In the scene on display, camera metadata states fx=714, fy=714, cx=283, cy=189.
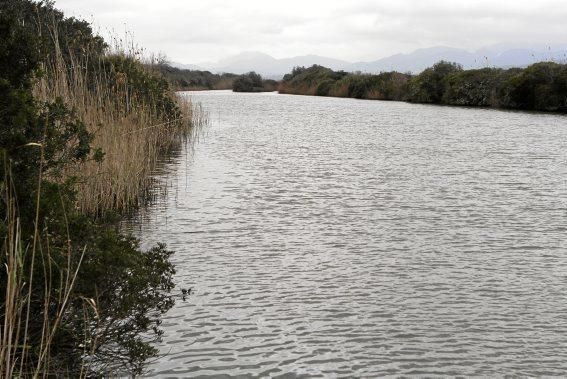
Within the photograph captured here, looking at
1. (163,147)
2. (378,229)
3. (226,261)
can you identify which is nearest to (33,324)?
(226,261)

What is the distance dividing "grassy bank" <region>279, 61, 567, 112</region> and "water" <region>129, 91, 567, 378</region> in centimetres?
1970

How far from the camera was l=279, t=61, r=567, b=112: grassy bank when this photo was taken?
113ft

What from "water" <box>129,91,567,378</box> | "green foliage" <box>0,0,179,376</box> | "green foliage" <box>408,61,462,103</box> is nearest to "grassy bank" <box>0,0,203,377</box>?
"green foliage" <box>0,0,179,376</box>

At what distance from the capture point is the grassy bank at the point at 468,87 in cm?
3450

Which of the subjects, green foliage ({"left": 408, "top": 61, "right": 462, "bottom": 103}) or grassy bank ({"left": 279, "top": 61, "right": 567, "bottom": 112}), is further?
green foliage ({"left": 408, "top": 61, "right": 462, "bottom": 103})

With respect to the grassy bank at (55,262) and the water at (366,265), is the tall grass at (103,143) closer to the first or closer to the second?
the water at (366,265)

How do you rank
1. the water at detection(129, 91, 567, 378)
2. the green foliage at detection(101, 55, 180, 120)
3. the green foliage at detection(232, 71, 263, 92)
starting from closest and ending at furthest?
the water at detection(129, 91, 567, 378), the green foliage at detection(101, 55, 180, 120), the green foliage at detection(232, 71, 263, 92)

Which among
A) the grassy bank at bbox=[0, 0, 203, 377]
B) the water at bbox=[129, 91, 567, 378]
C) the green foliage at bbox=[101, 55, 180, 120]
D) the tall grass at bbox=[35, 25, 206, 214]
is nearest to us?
the grassy bank at bbox=[0, 0, 203, 377]

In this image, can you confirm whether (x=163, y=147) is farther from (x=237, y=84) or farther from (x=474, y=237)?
(x=237, y=84)

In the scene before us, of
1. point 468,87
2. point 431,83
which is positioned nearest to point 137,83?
point 468,87

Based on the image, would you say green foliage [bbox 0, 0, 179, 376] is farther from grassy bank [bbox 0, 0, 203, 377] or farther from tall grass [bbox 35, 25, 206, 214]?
tall grass [bbox 35, 25, 206, 214]

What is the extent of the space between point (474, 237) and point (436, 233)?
48 centimetres

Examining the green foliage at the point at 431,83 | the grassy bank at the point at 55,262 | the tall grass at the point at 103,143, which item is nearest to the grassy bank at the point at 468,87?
the green foliage at the point at 431,83

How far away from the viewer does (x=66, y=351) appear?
4.24 metres
